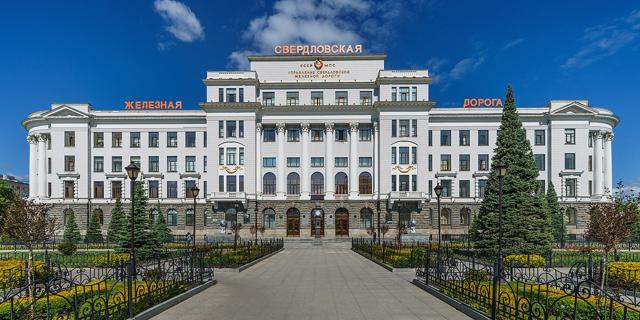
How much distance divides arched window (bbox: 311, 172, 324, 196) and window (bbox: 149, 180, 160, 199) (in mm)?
22888

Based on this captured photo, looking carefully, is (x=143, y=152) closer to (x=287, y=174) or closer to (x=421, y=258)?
(x=287, y=174)

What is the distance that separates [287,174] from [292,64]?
15.9 meters

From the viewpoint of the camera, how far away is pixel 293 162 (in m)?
61.1

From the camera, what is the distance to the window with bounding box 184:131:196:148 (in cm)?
6316

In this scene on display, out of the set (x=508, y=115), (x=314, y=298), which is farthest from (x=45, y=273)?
(x=508, y=115)

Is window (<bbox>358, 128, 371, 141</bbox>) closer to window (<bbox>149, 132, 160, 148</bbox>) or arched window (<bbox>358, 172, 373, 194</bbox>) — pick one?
arched window (<bbox>358, 172, 373, 194</bbox>)

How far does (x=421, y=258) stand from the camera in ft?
79.6

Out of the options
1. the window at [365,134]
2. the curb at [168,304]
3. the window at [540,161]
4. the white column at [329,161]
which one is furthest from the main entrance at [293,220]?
the curb at [168,304]

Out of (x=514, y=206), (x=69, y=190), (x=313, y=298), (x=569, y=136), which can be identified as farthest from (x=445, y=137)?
(x=69, y=190)

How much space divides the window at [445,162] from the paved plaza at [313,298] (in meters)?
42.1

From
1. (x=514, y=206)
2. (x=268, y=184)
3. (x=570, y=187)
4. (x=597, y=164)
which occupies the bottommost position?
(x=570, y=187)

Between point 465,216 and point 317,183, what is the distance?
71.9 feet

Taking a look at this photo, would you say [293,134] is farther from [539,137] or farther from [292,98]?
[539,137]

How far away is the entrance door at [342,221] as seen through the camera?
59719 millimetres
